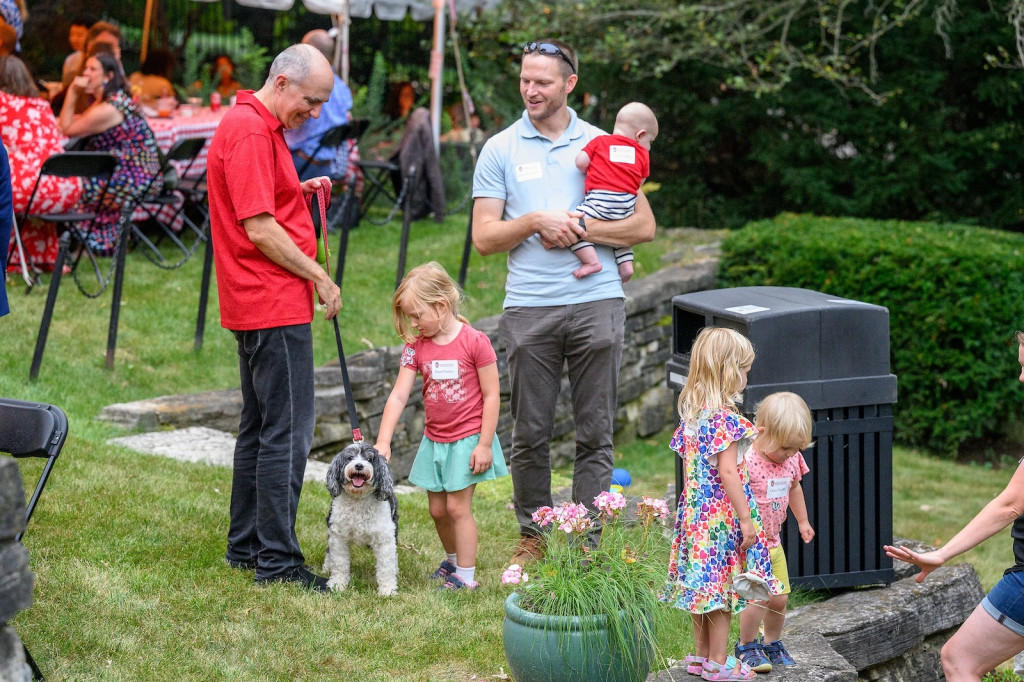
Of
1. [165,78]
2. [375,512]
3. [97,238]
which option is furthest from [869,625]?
[165,78]

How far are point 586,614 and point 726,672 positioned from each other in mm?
556

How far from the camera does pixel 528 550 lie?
13.9 ft

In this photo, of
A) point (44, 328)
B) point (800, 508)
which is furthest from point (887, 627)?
point (44, 328)

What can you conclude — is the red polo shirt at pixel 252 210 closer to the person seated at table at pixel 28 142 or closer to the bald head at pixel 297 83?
the bald head at pixel 297 83

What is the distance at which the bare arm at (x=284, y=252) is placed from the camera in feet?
12.0

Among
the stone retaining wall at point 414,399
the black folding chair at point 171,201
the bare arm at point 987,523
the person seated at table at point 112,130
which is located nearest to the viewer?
the bare arm at point 987,523

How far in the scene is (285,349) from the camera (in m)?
3.80

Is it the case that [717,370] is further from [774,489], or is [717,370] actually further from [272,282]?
[272,282]

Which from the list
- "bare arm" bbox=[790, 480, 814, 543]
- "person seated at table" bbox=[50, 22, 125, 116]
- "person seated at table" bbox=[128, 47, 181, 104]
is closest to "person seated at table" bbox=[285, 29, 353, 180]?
"person seated at table" bbox=[50, 22, 125, 116]

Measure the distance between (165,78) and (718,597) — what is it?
987 cm

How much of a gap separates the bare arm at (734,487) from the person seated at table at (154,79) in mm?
7780

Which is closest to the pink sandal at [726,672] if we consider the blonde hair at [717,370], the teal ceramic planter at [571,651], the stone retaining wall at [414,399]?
the teal ceramic planter at [571,651]

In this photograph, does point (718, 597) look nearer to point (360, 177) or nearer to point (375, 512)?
point (375, 512)

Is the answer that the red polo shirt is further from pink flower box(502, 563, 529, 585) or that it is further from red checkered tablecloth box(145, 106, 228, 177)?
red checkered tablecloth box(145, 106, 228, 177)
